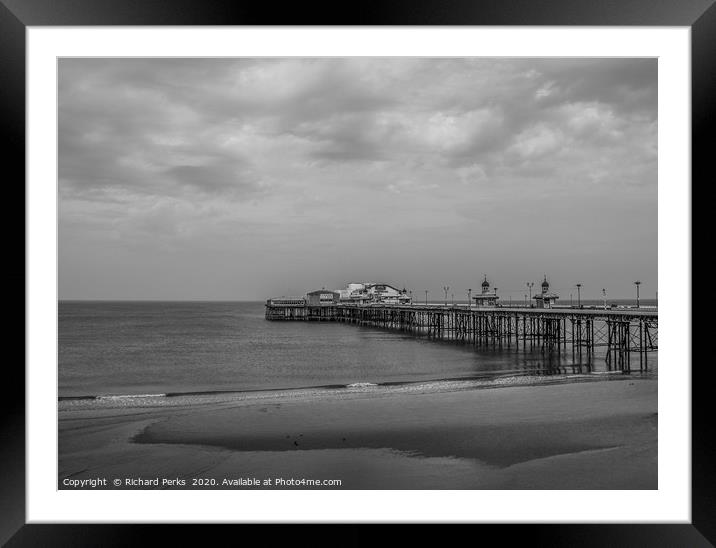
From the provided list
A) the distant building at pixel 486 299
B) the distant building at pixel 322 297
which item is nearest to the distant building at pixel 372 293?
the distant building at pixel 322 297

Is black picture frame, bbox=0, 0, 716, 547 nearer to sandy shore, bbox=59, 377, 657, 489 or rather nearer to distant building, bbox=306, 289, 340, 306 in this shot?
sandy shore, bbox=59, 377, 657, 489

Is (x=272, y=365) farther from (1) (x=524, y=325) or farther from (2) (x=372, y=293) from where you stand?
(2) (x=372, y=293)

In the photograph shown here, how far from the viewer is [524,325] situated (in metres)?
19.0

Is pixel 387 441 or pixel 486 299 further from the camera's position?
pixel 486 299

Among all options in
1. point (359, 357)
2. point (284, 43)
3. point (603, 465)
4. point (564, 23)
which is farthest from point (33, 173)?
point (359, 357)

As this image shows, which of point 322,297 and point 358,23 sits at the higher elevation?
point 358,23

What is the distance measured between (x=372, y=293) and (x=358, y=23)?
5642cm

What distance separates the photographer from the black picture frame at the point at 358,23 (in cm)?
314

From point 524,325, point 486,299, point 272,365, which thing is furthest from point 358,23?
point 486,299

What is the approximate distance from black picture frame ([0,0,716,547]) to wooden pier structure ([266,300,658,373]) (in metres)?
10.2

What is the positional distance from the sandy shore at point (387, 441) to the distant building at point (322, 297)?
50.0 metres

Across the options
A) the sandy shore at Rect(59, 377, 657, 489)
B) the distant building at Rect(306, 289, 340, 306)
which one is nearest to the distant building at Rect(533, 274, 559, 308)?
the sandy shore at Rect(59, 377, 657, 489)

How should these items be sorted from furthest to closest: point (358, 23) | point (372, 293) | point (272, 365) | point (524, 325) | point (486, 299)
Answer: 1. point (372, 293)
2. point (486, 299)
3. point (524, 325)
4. point (272, 365)
5. point (358, 23)

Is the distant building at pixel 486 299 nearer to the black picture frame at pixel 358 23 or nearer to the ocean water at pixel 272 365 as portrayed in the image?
the ocean water at pixel 272 365
